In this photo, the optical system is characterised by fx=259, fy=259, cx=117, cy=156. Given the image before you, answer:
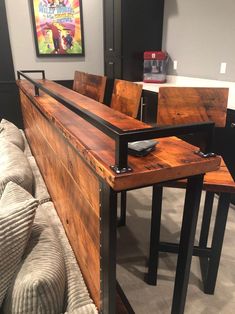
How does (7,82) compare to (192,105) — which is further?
(7,82)

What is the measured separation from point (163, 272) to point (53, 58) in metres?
3.47

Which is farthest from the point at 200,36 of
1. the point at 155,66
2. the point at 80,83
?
the point at 80,83

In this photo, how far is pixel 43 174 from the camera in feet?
5.35

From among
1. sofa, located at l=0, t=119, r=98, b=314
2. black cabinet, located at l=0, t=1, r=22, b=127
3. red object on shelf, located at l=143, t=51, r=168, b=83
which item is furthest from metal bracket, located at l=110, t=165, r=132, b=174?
black cabinet, located at l=0, t=1, r=22, b=127

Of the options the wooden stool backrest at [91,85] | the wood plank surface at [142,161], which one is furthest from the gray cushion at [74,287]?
the wooden stool backrest at [91,85]

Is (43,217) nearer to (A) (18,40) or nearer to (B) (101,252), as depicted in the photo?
(B) (101,252)

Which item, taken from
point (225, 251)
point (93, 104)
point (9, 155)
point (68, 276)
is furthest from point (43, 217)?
point (225, 251)

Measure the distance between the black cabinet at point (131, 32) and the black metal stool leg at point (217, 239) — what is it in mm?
2896

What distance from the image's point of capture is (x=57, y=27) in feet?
12.6

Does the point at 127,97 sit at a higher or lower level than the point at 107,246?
higher

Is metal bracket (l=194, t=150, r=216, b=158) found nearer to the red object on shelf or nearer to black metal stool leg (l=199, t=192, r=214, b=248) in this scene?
black metal stool leg (l=199, t=192, r=214, b=248)

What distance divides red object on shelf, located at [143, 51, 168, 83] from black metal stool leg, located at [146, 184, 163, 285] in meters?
2.65

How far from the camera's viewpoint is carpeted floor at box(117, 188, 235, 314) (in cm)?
146

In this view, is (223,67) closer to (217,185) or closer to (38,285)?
(217,185)
